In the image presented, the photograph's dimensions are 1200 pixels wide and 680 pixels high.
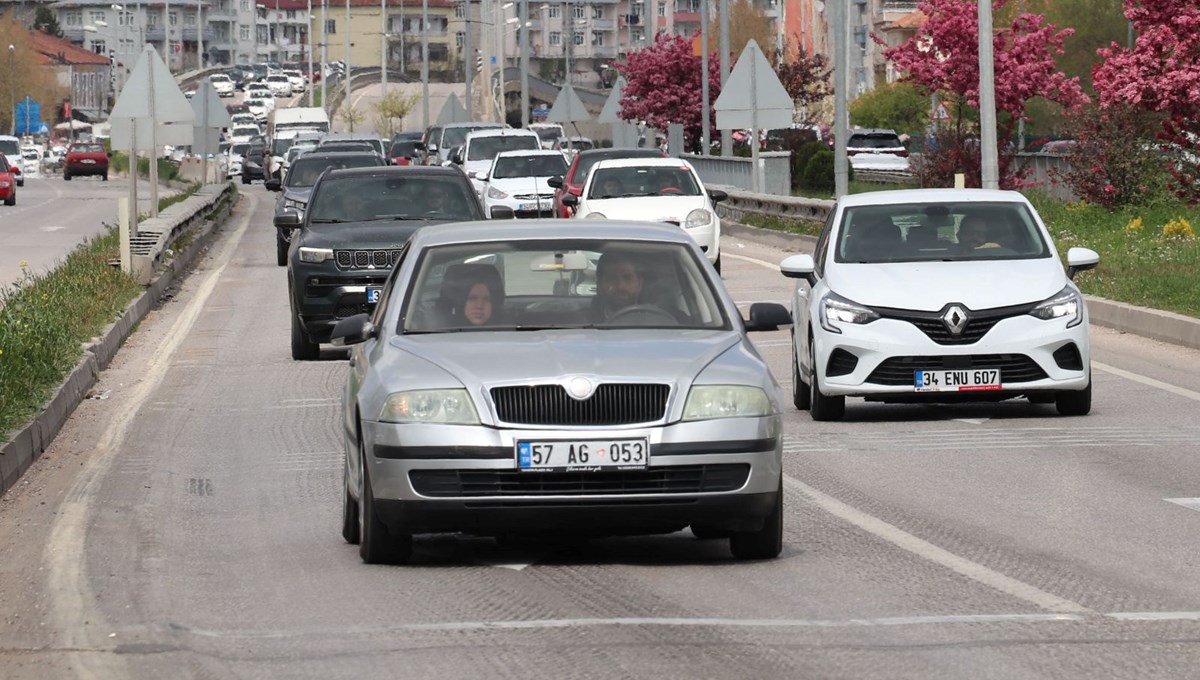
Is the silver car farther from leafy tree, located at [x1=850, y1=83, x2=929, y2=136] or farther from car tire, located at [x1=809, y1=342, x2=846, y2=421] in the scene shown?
leafy tree, located at [x1=850, y1=83, x2=929, y2=136]

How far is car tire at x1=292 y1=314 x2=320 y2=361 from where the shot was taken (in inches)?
795

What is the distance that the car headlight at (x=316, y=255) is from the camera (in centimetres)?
2028

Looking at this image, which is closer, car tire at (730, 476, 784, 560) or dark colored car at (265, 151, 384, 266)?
car tire at (730, 476, 784, 560)

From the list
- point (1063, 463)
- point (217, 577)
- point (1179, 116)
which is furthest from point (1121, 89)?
point (217, 577)

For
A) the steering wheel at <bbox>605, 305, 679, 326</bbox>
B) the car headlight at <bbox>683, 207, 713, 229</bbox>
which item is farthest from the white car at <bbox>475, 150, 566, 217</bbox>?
the steering wheel at <bbox>605, 305, 679, 326</bbox>

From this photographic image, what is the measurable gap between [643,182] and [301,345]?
39.2ft

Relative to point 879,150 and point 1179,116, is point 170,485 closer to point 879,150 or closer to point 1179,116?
point 1179,116

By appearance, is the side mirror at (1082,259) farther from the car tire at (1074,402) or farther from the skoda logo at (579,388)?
the skoda logo at (579,388)

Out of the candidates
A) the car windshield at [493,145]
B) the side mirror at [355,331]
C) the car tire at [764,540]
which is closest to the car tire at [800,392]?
the side mirror at [355,331]

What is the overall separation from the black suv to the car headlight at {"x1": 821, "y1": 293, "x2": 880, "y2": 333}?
6.08 meters

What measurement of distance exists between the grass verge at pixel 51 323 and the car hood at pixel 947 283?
5.21 metres

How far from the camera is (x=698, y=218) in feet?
98.8

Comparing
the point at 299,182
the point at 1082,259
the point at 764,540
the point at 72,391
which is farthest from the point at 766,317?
the point at 299,182

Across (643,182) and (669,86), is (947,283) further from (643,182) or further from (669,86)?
(669,86)
